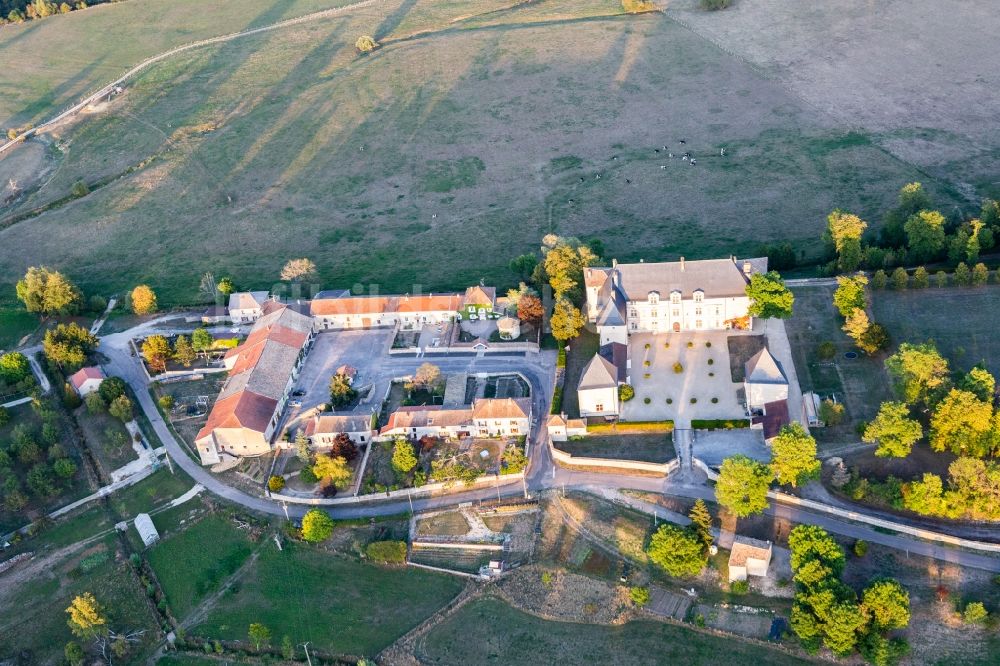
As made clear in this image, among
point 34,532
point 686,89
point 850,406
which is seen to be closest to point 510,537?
point 850,406

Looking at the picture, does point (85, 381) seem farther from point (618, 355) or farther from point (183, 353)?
point (618, 355)

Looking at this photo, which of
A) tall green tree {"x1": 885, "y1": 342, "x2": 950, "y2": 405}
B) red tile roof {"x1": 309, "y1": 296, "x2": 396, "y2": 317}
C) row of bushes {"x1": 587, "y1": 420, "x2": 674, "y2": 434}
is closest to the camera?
tall green tree {"x1": 885, "y1": 342, "x2": 950, "y2": 405}

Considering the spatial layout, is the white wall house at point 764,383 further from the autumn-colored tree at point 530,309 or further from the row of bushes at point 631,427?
the autumn-colored tree at point 530,309

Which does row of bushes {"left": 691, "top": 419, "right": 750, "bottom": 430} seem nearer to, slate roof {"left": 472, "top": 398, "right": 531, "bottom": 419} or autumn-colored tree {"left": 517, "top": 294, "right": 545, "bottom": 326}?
slate roof {"left": 472, "top": 398, "right": 531, "bottom": 419}

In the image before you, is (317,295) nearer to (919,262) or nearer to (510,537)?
(510,537)

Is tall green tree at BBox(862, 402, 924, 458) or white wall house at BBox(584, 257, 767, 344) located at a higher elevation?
white wall house at BBox(584, 257, 767, 344)

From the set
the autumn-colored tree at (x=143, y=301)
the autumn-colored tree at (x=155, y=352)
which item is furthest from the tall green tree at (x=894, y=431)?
the autumn-colored tree at (x=143, y=301)

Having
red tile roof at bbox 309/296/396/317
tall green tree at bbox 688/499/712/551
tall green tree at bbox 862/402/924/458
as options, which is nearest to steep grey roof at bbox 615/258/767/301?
tall green tree at bbox 862/402/924/458

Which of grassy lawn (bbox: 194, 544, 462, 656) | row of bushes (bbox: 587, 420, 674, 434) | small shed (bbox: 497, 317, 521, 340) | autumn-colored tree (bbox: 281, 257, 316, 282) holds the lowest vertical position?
grassy lawn (bbox: 194, 544, 462, 656)

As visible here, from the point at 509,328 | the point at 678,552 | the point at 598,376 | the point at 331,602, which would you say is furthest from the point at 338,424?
the point at 678,552
